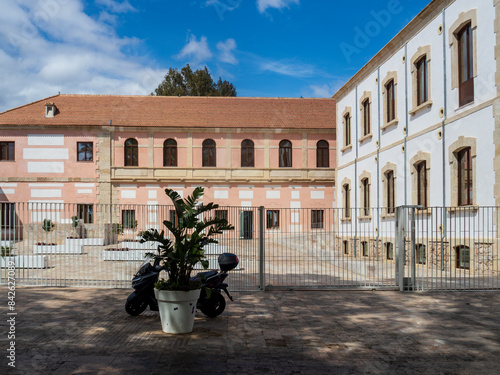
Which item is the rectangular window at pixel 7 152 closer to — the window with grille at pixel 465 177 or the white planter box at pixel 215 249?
the white planter box at pixel 215 249

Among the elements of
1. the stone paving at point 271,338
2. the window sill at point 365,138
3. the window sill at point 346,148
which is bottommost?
the stone paving at point 271,338

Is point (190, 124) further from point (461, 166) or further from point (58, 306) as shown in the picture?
point (58, 306)

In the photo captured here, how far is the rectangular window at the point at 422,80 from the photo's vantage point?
57.9 feet

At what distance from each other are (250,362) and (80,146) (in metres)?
30.3

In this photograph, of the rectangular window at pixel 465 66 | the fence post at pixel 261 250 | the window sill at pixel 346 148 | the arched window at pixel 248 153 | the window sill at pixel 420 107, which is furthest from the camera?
the arched window at pixel 248 153

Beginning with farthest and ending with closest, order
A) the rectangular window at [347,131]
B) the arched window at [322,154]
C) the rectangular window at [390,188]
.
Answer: the arched window at [322,154]
the rectangular window at [347,131]
the rectangular window at [390,188]

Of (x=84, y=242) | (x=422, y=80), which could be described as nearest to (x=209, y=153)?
(x=422, y=80)

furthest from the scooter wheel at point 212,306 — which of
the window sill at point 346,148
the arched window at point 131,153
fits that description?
the arched window at point 131,153

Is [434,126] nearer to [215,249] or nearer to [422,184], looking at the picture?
[422,184]

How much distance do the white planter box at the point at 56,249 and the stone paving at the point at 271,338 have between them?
1320 mm

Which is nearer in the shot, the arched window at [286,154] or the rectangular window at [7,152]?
the rectangular window at [7,152]

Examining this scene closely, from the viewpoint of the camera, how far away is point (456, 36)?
15570 millimetres

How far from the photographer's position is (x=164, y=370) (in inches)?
205

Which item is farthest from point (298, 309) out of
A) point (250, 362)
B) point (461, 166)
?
point (461, 166)
